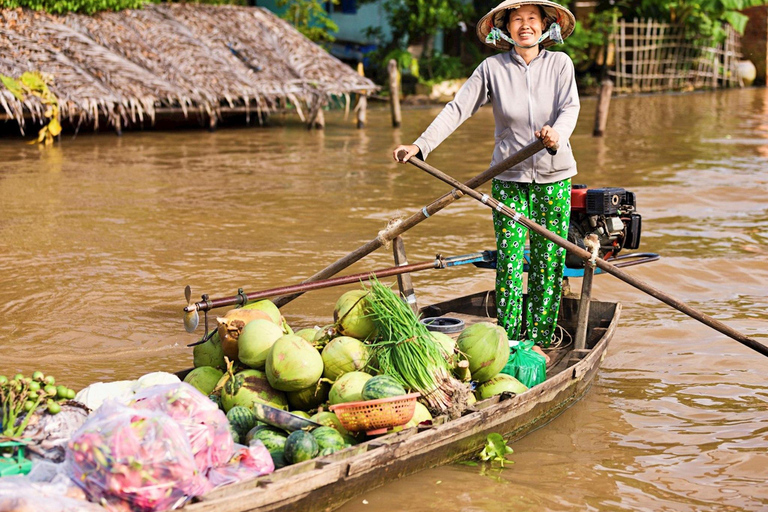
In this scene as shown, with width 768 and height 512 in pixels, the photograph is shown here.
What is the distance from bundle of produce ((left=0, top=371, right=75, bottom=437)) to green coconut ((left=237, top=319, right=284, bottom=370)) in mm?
742

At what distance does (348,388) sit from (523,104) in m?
1.71

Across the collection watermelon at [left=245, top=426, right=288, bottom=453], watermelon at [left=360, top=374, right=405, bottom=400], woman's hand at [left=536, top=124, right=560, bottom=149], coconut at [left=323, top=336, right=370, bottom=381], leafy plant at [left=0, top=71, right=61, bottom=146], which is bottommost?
watermelon at [left=245, top=426, right=288, bottom=453]

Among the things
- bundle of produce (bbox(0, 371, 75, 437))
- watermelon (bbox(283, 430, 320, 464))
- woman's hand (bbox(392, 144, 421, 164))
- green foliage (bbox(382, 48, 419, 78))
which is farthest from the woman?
green foliage (bbox(382, 48, 419, 78))

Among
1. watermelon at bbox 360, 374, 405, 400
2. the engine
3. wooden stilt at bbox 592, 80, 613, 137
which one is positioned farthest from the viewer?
wooden stilt at bbox 592, 80, 613, 137

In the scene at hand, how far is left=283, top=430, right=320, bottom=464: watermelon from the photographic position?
3045 millimetres

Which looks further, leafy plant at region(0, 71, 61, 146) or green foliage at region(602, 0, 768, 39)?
green foliage at region(602, 0, 768, 39)

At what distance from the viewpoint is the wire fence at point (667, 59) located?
23750 mm

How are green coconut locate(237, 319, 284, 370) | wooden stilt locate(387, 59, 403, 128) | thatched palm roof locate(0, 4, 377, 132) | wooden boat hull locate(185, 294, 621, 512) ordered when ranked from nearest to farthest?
wooden boat hull locate(185, 294, 621, 512) → green coconut locate(237, 319, 284, 370) → thatched palm roof locate(0, 4, 377, 132) → wooden stilt locate(387, 59, 403, 128)

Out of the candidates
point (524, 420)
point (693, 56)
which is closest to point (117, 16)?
point (524, 420)

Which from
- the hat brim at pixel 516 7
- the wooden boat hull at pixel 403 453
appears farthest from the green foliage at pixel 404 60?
the wooden boat hull at pixel 403 453

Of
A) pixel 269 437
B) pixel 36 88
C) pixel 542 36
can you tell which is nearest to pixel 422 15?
pixel 36 88

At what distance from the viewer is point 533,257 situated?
15.0ft

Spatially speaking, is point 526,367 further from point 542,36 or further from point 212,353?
point 542,36

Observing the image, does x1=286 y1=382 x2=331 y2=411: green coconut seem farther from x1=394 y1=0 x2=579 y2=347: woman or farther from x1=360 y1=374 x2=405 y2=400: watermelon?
x1=394 y1=0 x2=579 y2=347: woman
